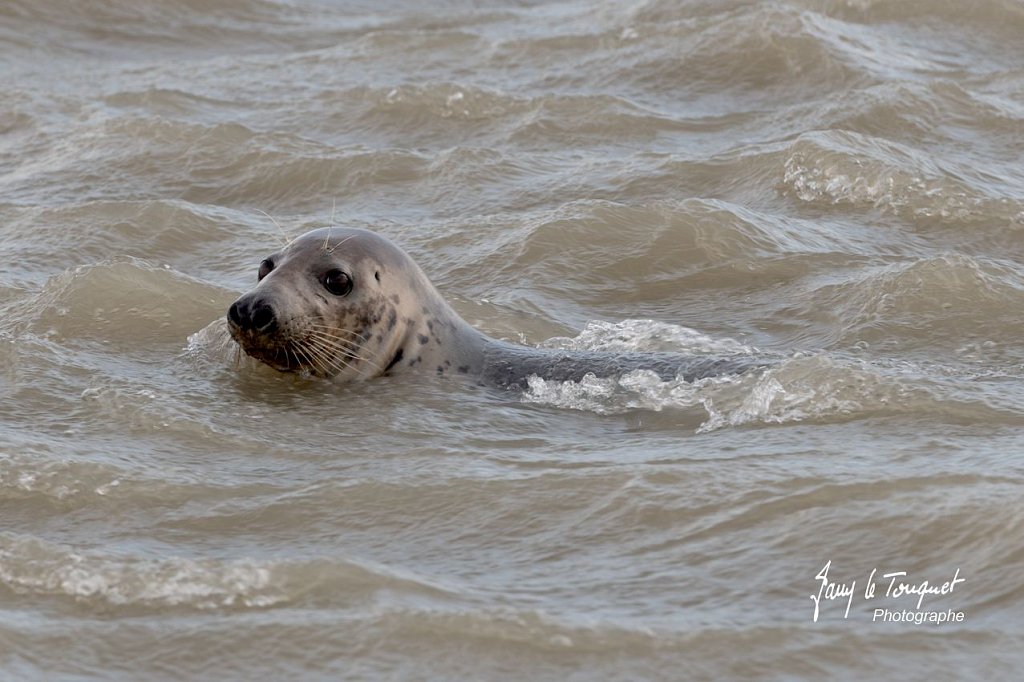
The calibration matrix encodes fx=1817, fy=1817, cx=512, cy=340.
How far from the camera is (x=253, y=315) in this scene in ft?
23.0

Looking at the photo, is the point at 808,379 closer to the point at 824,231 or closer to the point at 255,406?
the point at 255,406

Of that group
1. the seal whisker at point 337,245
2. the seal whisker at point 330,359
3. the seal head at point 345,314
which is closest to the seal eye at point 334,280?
the seal head at point 345,314

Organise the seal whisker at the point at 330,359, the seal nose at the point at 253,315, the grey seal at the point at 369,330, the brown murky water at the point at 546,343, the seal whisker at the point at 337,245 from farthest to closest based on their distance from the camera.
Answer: the seal whisker at the point at 337,245 → the seal whisker at the point at 330,359 → the grey seal at the point at 369,330 → the seal nose at the point at 253,315 → the brown murky water at the point at 546,343

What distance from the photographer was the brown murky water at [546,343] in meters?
5.02

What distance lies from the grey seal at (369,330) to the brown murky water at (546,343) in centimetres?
15

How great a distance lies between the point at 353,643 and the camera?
4918 mm

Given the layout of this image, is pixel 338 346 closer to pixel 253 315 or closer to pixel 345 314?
pixel 345 314

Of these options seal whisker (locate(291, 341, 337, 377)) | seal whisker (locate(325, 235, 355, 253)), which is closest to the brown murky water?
seal whisker (locate(291, 341, 337, 377))

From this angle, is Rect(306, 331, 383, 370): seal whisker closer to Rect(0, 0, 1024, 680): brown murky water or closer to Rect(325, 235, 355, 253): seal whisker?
Rect(0, 0, 1024, 680): brown murky water

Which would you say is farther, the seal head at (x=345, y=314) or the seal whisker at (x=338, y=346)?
the seal whisker at (x=338, y=346)

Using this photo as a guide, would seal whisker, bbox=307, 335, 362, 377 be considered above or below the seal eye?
below

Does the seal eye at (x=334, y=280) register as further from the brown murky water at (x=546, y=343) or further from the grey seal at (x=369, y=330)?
the brown murky water at (x=546, y=343)

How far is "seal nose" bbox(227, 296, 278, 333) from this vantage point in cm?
700

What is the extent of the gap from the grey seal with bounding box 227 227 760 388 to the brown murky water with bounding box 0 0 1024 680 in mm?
151
